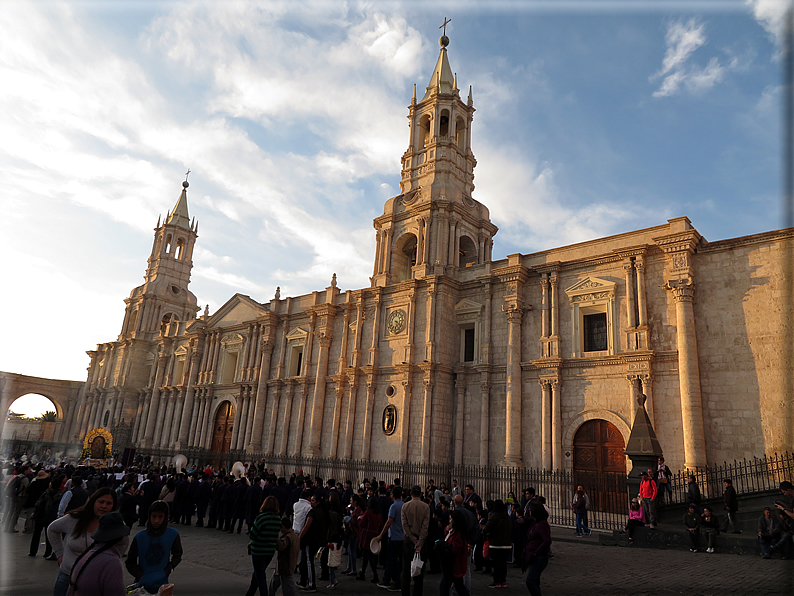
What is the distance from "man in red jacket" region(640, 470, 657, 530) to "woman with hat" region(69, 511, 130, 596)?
13395 mm

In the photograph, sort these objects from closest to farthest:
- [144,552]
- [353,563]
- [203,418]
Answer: [144,552], [353,563], [203,418]

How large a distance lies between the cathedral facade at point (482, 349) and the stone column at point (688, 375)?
0.06m

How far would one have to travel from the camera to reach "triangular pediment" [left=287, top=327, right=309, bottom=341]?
32.3 metres

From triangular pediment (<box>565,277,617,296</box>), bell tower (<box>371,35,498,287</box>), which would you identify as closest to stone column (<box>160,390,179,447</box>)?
bell tower (<box>371,35,498,287</box>)

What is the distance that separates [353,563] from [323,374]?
19824 millimetres

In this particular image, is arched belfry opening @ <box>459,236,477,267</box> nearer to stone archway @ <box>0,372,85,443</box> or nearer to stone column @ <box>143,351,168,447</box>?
stone column @ <box>143,351,168,447</box>

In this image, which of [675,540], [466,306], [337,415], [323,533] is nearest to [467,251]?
[466,306]

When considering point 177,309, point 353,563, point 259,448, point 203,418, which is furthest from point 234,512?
point 177,309

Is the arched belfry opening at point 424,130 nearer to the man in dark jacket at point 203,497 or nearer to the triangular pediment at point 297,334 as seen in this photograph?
the triangular pediment at point 297,334

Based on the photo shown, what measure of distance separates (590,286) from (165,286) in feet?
136

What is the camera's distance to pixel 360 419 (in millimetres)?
27812

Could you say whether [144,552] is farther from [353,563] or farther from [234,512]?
[234,512]

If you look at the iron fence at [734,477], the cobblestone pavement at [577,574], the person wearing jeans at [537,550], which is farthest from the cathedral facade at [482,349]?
the person wearing jeans at [537,550]

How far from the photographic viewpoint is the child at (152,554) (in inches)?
209
